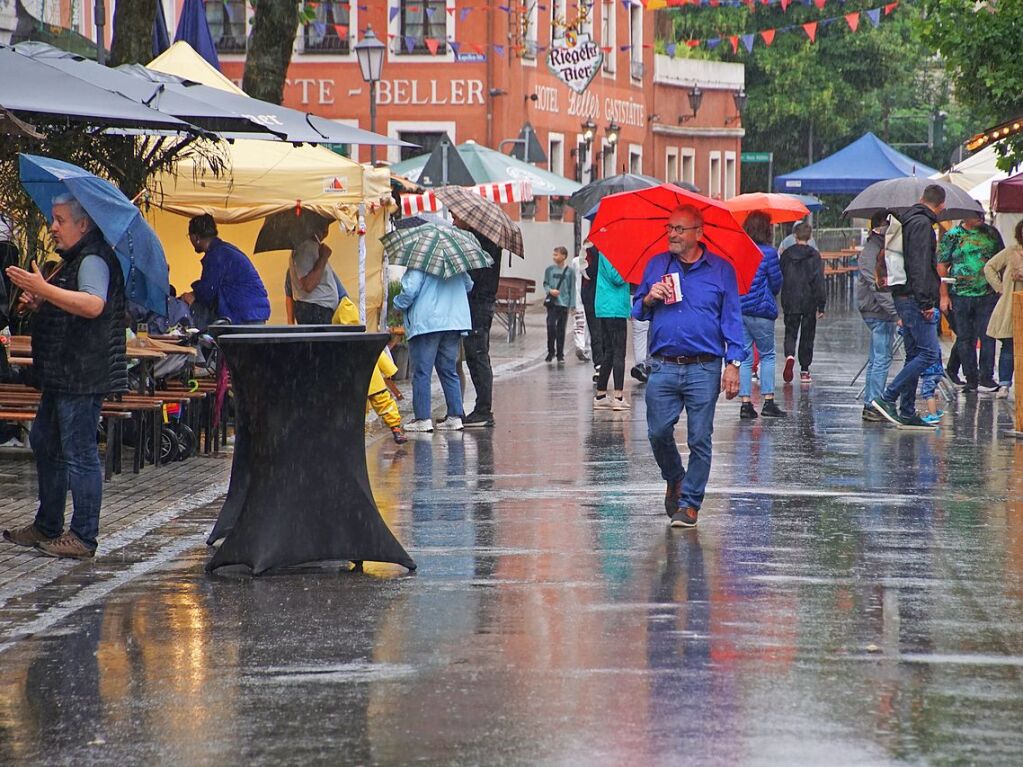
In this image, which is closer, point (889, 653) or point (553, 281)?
point (889, 653)

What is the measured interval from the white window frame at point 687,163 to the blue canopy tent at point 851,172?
43.5 feet

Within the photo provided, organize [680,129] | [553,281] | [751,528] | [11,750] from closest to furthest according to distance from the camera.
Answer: [11,750]
[751,528]
[553,281]
[680,129]

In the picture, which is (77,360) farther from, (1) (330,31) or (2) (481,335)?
(1) (330,31)

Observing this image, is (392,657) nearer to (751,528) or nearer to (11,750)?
(11,750)

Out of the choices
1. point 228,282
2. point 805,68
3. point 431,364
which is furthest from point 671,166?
point 228,282

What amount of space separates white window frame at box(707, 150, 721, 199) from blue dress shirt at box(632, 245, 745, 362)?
4903cm

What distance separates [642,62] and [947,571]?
4500cm

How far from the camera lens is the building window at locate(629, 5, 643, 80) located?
5153 centimetres

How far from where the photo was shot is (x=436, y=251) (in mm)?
15570

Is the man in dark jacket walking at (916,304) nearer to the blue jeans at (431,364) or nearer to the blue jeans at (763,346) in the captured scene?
the blue jeans at (763,346)

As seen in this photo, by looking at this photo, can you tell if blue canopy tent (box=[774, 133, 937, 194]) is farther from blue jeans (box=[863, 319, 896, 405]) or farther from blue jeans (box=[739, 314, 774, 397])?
blue jeans (box=[863, 319, 896, 405])

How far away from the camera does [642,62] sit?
52750 millimetres

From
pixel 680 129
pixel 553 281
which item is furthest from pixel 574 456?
pixel 680 129

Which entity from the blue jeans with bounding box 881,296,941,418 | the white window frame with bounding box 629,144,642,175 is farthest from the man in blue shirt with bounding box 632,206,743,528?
the white window frame with bounding box 629,144,642,175
